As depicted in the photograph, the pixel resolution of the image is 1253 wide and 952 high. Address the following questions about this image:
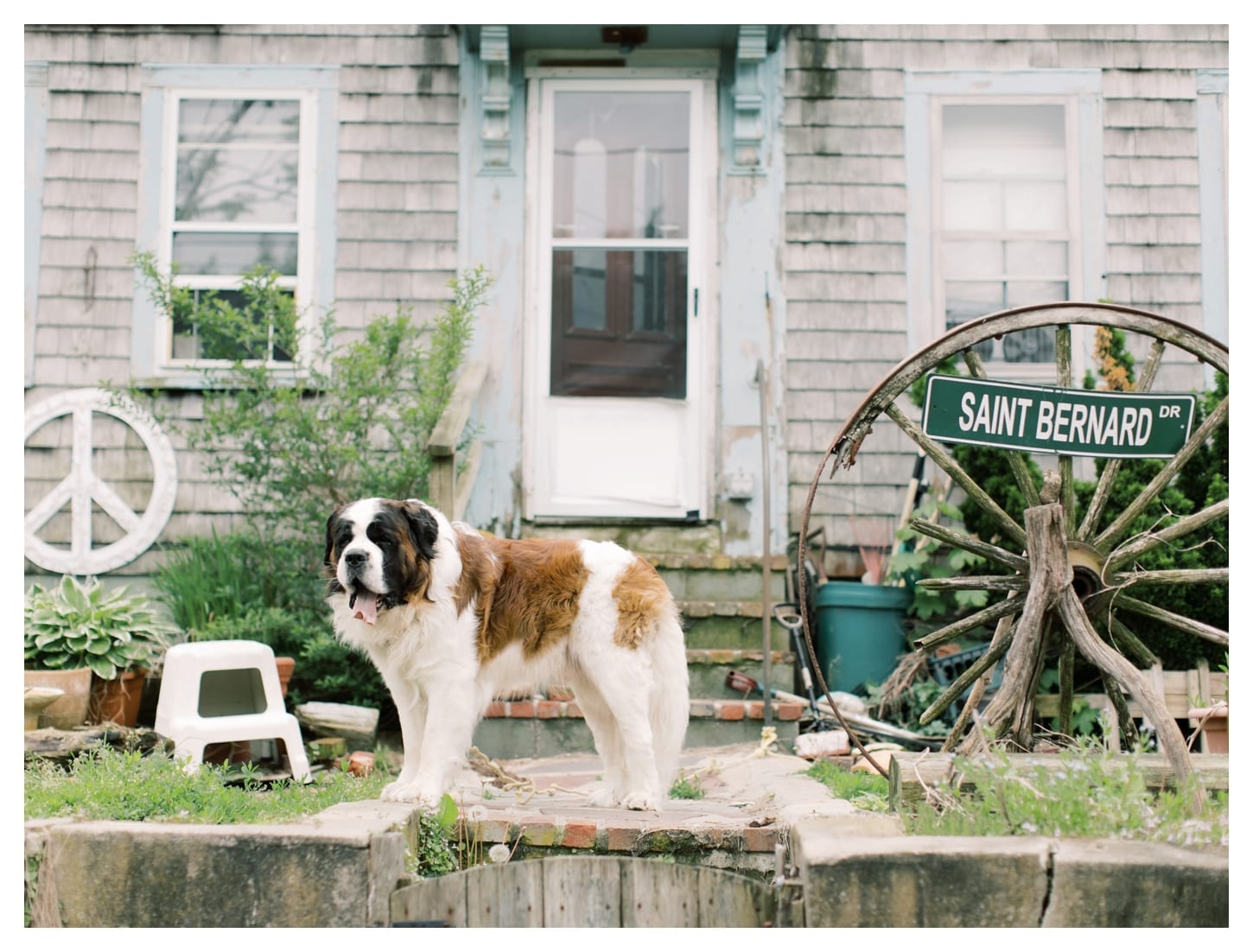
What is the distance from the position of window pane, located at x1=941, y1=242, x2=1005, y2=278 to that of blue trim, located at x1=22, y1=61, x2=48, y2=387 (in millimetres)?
5411

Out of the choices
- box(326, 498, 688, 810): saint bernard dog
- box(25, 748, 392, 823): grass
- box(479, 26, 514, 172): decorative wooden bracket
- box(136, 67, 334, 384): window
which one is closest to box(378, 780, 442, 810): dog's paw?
box(326, 498, 688, 810): saint bernard dog

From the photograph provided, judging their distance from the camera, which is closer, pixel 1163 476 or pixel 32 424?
pixel 1163 476

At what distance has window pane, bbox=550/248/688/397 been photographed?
702 cm

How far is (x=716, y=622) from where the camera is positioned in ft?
19.9

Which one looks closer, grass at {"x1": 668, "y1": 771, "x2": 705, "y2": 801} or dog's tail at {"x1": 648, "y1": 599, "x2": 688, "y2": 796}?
dog's tail at {"x1": 648, "y1": 599, "x2": 688, "y2": 796}

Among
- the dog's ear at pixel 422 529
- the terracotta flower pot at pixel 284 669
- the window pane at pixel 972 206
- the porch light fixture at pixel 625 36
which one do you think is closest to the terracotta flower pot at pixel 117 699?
the terracotta flower pot at pixel 284 669

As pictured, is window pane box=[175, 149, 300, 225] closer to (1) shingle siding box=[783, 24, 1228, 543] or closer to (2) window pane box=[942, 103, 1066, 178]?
(1) shingle siding box=[783, 24, 1228, 543]

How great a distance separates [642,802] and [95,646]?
2.79 meters

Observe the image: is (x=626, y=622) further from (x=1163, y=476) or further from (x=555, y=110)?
(x=555, y=110)

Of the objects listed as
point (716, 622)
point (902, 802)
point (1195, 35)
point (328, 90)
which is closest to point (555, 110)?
point (328, 90)

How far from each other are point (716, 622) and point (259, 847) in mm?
3340

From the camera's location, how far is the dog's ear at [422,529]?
3.92 m

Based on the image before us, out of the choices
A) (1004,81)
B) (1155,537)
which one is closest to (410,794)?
(1155,537)

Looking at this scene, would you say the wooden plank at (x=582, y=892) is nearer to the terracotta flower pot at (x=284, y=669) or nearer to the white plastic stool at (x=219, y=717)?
the white plastic stool at (x=219, y=717)
